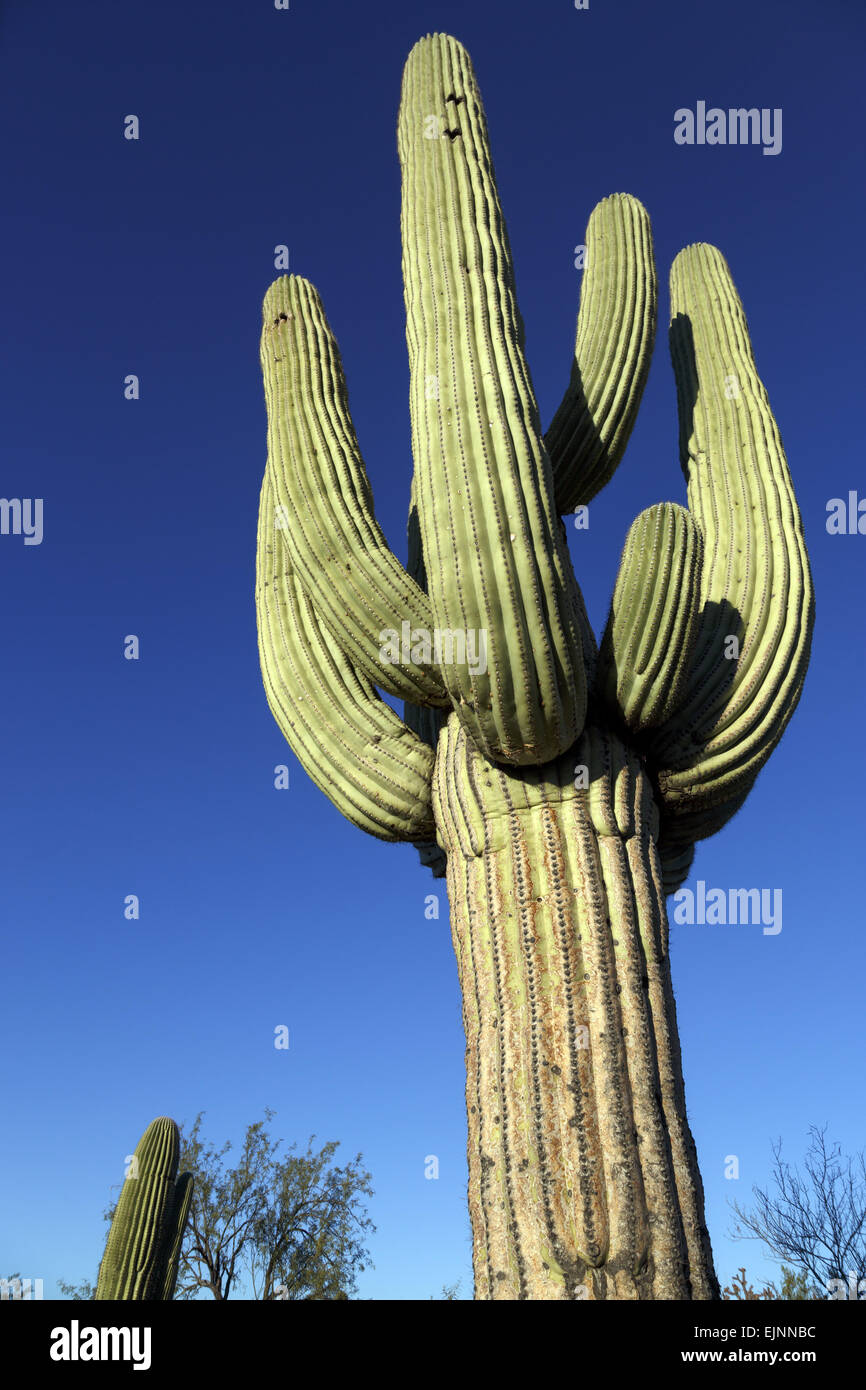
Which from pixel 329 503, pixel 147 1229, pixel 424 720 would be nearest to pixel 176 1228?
pixel 147 1229

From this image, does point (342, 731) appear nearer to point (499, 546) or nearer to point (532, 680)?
point (532, 680)

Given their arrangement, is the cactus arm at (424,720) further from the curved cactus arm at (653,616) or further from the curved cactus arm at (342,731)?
the curved cactus arm at (653,616)

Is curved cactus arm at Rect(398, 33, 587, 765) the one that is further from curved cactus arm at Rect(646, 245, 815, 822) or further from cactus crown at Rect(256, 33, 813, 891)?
curved cactus arm at Rect(646, 245, 815, 822)

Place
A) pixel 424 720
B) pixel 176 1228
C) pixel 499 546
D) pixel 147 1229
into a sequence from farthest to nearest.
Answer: pixel 176 1228 → pixel 147 1229 → pixel 424 720 → pixel 499 546

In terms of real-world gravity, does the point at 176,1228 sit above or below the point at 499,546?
below

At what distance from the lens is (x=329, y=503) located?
424cm

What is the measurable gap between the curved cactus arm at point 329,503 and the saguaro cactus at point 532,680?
1cm

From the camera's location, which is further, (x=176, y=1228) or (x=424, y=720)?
(x=176, y=1228)

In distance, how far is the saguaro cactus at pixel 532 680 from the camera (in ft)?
10.7

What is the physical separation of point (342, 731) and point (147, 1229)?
7.11 m

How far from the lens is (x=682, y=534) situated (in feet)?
12.3

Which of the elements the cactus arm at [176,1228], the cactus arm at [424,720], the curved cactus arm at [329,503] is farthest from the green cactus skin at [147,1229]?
the curved cactus arm at [329,503]
